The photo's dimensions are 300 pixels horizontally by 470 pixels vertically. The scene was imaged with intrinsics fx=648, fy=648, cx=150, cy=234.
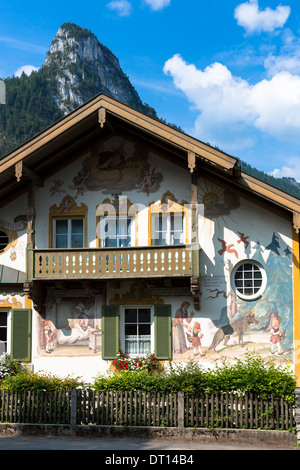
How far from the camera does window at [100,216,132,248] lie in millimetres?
21203

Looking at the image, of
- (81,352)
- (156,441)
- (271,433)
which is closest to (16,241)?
(81,352)

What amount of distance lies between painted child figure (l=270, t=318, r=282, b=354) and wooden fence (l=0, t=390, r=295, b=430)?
3.09m

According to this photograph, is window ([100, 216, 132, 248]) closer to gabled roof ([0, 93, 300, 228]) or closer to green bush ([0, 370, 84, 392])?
gabled roof ([0, 93, 300, 228])

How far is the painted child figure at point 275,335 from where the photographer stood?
1969cm

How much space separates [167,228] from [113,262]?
2256 mm

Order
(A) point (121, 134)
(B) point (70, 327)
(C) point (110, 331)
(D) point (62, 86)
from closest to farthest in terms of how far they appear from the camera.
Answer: (C) point (110, 331)
(B) point (70, 327)
(A) point (121, 134)
(D) point (62, 86)

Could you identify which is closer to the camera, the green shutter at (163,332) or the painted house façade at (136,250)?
the painted house façade at (136,250)

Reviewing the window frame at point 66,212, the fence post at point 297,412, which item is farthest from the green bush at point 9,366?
the fence post at point 297,412

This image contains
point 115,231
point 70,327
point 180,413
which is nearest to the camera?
point 180,413

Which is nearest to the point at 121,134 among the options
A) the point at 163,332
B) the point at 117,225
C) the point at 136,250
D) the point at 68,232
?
the point at 117,225

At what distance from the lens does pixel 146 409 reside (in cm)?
1712

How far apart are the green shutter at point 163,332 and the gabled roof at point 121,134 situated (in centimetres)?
448

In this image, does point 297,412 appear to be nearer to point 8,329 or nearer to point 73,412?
point 73,412

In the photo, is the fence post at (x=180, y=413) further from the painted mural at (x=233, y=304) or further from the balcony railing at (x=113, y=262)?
the balcony railing at (x=113, y=262)
